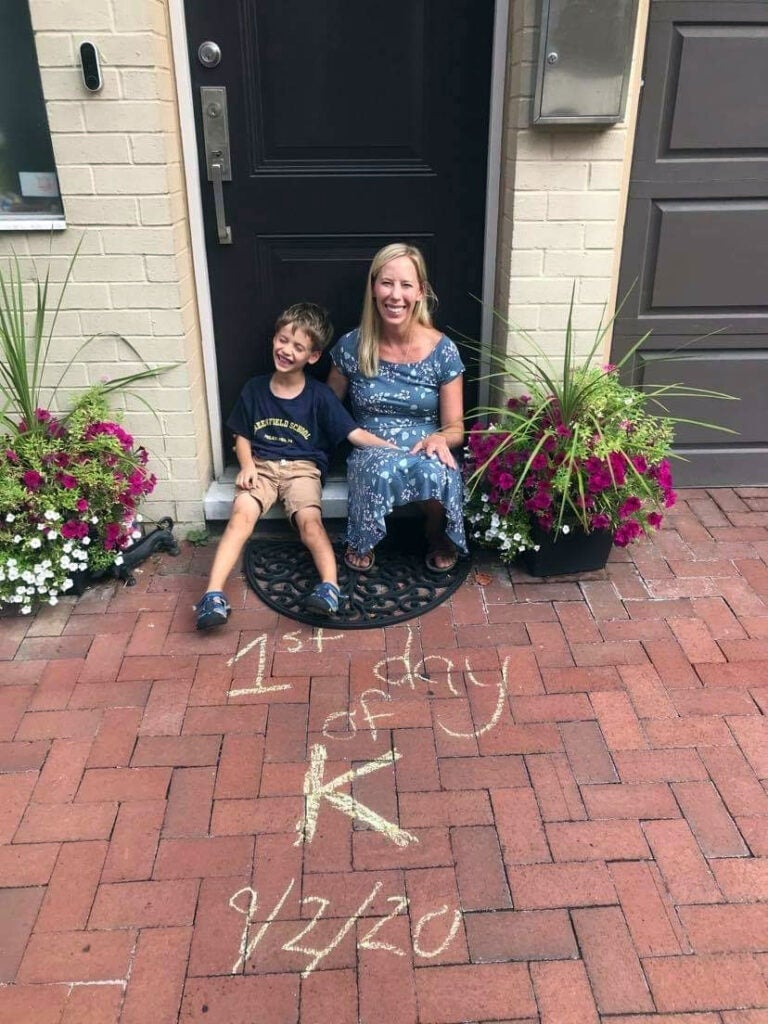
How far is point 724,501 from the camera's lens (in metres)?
3.80

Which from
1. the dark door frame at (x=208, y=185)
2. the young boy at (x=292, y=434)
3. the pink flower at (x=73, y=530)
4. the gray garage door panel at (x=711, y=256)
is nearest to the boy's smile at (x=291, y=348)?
the young boy at (x=292, y=434)

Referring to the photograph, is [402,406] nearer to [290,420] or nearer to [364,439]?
[364,439]

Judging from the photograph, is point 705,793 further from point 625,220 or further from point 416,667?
point 625,220

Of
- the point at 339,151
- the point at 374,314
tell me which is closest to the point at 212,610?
the point at 374,314

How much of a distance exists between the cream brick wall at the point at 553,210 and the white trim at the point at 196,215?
4.00 ft

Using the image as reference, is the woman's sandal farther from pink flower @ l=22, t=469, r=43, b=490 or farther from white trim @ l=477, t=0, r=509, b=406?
pink flower @ l=22, t=469, r=43, b=490

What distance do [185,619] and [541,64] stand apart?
7.76 ft

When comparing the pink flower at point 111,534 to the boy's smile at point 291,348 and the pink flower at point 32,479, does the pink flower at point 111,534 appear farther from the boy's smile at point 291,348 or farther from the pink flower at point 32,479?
the boy's smile at point 291,348

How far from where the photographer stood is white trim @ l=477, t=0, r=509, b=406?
311 centimetres

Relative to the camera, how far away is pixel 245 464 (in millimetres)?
3314

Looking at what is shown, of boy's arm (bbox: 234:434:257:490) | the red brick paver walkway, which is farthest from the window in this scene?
the red brick paver walkway

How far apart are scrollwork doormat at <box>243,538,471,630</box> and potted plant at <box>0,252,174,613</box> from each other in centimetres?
56

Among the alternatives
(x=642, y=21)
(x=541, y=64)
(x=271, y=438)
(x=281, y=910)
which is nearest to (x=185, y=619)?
(x=271, y=438)

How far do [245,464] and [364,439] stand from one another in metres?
0.49
